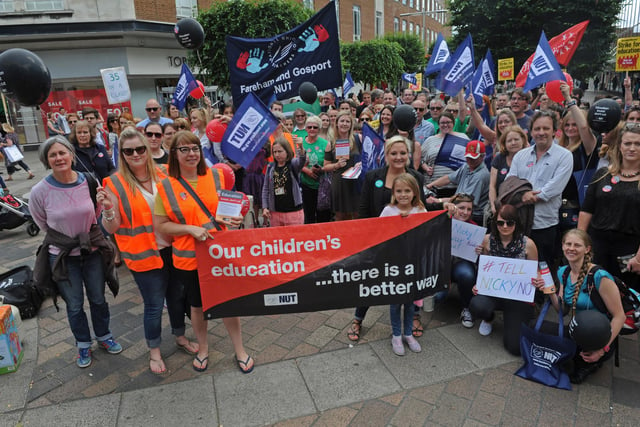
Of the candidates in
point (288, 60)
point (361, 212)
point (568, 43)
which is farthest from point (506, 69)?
point (361, 212)

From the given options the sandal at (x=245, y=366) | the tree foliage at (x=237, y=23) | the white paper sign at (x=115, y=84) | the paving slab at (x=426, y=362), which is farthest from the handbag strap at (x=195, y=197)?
the tree foliage at (x=237, y=23)

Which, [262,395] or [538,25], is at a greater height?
[538,25]

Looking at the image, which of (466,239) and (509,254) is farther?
(466,239)

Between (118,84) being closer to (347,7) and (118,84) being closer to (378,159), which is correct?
(378,159)

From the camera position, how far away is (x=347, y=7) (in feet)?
120

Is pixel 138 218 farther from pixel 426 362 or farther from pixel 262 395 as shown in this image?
pixel 426 362

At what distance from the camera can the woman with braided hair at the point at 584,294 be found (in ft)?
10.7

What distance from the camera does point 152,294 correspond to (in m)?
3.63

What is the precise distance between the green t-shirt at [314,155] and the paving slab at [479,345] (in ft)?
9.48

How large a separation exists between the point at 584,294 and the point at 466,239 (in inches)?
42.7

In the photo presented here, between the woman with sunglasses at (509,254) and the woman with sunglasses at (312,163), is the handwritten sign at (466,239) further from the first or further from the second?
the woman with sunglasses at (312,163)

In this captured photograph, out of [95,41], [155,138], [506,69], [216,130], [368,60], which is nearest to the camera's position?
[155,138]

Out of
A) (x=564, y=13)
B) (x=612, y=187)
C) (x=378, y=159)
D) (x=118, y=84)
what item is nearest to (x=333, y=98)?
(x=118, y=84)

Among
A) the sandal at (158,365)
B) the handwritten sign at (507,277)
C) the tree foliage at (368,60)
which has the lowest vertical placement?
the sandal at (158,365)
